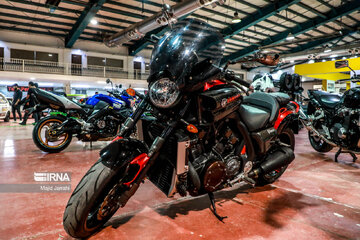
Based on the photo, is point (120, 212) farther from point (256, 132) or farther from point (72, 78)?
point (72, 78)

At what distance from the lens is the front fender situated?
1506 mm

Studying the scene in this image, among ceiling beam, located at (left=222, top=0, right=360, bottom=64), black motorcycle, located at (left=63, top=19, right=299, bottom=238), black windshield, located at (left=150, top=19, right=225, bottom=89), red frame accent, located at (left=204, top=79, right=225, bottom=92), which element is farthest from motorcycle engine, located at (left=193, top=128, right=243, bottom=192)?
ceiling beam, located at (left=222, top=0, right=360, bottom=64)

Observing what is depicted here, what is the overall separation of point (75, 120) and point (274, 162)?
3.34 meters

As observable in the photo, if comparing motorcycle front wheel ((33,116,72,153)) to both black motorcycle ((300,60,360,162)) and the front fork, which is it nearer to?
the front fork

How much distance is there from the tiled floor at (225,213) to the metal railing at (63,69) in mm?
18775

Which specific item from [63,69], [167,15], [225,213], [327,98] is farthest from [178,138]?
[63,69]

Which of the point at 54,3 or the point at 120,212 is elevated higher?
the point at 54,3

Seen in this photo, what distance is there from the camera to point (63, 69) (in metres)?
19.6

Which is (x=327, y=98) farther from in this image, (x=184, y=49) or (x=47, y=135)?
(x=47, y=135)

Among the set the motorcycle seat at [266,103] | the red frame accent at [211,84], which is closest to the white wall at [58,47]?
the motorcycle seat at [266,103]

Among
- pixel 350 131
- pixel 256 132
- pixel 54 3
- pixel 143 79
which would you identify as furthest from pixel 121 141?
pixel 143 79

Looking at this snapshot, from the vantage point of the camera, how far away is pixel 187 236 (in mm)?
1651

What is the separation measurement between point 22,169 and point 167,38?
2.72m

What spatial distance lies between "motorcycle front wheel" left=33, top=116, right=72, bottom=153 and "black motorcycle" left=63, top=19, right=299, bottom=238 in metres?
2.85
